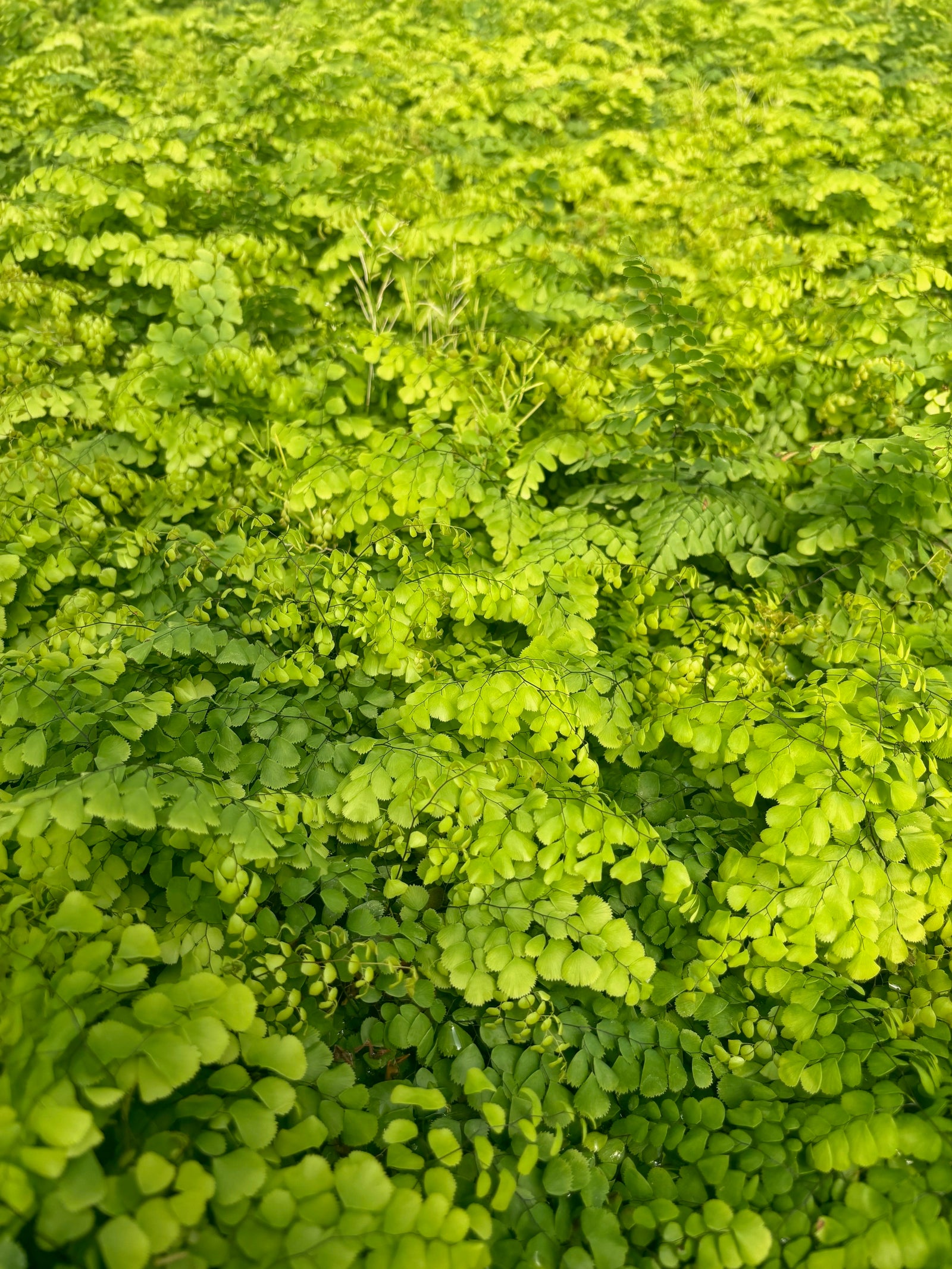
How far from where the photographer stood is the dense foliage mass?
1.58 metres

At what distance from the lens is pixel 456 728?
270cm

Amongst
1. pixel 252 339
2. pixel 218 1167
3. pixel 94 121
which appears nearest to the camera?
pixel 218 1167

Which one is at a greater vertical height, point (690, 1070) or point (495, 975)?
point (495, 975)

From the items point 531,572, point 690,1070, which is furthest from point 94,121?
point 690,1070

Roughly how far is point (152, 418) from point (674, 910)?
2.90 metres

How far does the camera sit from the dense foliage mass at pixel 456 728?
1584 mm

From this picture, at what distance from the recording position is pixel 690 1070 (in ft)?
7.06

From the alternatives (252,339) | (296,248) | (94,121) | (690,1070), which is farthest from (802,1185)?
(94,121)

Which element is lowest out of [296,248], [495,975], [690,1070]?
[690,1070]

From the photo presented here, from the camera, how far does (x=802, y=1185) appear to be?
5.84 feet

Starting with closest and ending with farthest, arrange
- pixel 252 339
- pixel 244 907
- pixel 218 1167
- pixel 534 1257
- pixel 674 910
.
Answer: pixel 218 1167
pixel 534 1257
pixel 244 907
pixel 674 910
pixel 252 339

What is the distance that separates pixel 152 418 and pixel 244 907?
7.59 feet

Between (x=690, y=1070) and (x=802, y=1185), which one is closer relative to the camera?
(x=802, y=1185)

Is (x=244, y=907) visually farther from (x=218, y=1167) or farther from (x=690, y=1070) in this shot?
(x=690, y=1070)
